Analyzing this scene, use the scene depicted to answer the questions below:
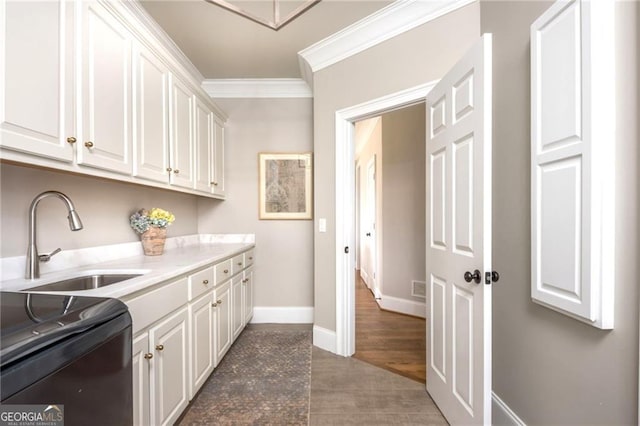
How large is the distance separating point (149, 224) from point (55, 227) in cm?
60

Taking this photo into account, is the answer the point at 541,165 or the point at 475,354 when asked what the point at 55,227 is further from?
the point at 541,165

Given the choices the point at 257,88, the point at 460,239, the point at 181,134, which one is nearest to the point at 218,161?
the point at 181,134

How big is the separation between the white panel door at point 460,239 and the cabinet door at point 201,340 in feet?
4.94

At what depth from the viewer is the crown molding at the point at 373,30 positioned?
188cm

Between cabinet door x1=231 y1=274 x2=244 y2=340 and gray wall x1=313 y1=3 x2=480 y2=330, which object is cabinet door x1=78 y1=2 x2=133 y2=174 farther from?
gray wall x1=313 y1=3 x2=480 y2=330

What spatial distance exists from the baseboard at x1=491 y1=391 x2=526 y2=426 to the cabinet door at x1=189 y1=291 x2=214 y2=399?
1.77 metres

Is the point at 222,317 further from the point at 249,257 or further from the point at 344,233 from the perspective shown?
the point at 344,233

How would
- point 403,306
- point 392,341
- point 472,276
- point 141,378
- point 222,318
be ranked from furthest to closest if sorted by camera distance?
point 403,306
point 392,341
point 222,318
point 472,276
point 141,378

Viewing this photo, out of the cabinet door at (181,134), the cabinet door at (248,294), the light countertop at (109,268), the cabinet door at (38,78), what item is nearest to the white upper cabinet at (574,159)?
the light countertop at (109,268)

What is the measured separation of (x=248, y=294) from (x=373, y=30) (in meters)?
2.68

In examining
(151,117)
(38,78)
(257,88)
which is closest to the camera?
(38,78)

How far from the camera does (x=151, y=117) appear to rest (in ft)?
5.68

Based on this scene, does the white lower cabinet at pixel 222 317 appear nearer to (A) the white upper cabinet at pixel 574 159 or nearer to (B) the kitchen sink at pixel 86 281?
(B) the kitchen sink at pixel 86 281

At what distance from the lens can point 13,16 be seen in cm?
95
